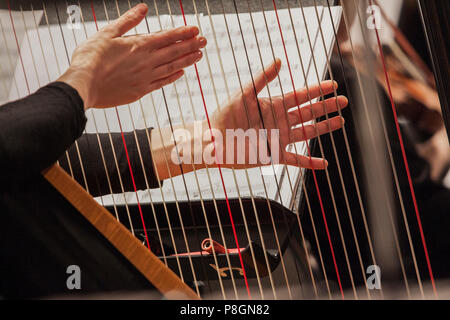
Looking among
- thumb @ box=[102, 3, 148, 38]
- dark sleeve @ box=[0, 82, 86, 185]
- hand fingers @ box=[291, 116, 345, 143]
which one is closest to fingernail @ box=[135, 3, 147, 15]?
thumb @ box=[102, 3, 148, 38]

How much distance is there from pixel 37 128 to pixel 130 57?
0.17m

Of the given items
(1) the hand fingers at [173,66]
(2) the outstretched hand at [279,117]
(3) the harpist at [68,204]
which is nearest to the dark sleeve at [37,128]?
(3) the harpist at [68,204]

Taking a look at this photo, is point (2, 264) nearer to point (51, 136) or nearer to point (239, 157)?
point (51, 136)

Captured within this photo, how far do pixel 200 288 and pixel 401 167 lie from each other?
0.37 metres

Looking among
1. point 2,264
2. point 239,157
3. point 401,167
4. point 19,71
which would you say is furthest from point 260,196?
point 19,71

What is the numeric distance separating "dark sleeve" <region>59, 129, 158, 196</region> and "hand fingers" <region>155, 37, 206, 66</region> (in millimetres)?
167

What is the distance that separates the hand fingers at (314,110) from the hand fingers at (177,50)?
0.17 m

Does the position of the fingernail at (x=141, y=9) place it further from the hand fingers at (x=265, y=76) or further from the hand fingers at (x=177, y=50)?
the hand fingers at (x=265, y=76)

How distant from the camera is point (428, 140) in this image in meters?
0.87

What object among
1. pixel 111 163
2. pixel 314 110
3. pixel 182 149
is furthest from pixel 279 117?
pixel 111 163

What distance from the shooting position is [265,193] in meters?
0.80

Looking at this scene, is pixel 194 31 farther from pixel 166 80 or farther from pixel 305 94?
pixel 305 94

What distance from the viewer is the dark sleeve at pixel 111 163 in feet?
2.84

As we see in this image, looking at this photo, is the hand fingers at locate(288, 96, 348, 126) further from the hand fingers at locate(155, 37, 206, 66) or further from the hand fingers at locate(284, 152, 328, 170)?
the hand fingers at locate(155, 37, 206, 66)
